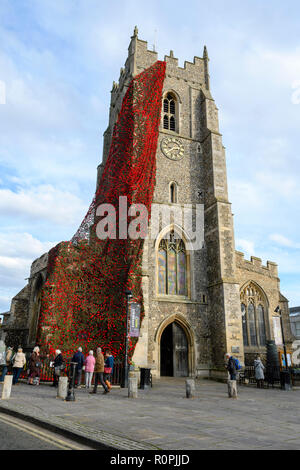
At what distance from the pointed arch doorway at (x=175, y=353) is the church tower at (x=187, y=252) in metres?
0.05

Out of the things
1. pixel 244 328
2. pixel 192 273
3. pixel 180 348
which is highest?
pixel 192 273

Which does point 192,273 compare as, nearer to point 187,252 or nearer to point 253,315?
point 187,252

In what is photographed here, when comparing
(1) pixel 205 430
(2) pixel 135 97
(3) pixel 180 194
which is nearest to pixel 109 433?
(1) pixel 205 430

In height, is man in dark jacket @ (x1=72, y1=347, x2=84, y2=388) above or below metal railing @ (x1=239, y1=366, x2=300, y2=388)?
above

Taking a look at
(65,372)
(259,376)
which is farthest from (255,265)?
(65,372)

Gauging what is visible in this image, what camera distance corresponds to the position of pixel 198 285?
18.2 meters

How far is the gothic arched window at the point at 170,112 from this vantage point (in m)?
21.9

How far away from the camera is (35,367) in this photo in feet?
38.5

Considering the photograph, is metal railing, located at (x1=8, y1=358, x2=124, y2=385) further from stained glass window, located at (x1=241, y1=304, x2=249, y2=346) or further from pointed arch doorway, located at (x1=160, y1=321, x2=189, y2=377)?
stained glass window, located at (x1=241, y1=304, x2=249, y2=346)

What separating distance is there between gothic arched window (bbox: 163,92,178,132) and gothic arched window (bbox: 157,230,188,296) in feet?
25.6

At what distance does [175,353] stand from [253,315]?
21.4ft

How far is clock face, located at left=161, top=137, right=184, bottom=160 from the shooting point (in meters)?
20.2

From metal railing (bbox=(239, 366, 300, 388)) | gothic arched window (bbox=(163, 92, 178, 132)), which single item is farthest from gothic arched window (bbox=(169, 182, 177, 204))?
metal railing (bbox=(239, 366, 300, 388))
